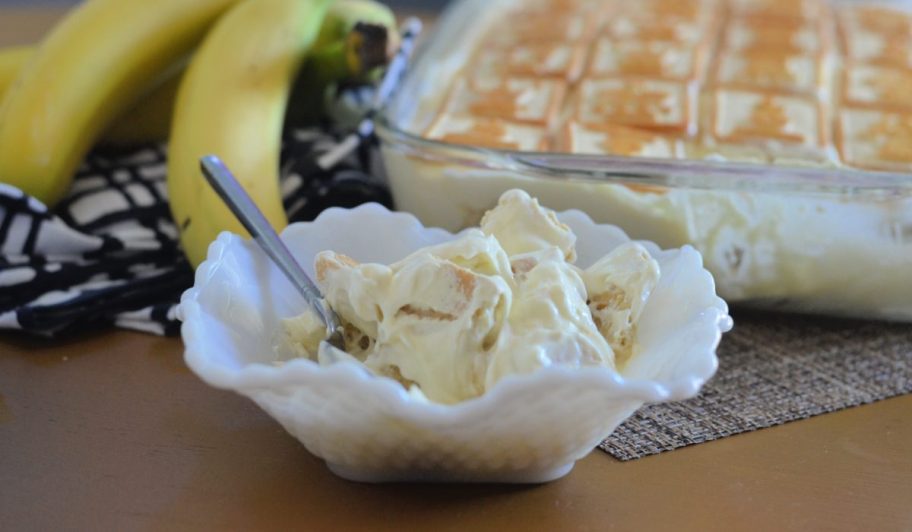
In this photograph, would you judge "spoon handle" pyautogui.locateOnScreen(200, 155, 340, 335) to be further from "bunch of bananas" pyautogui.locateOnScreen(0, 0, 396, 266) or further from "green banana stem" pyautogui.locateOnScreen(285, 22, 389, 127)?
"green banana stem" pyautogui.locateOnScreen(285, 22, 389, 127)

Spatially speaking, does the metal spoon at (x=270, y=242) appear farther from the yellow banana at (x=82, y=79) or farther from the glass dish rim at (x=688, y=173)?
the yellow banana at (x=82, y=79)

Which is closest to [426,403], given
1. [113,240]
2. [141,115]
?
[113,240]

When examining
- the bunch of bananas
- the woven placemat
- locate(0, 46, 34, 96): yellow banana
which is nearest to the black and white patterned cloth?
the bunch of bananas

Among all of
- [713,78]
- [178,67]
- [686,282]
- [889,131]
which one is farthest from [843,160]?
[178,67]

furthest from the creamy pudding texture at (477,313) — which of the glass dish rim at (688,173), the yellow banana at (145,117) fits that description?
the yellow banana at (145,117)

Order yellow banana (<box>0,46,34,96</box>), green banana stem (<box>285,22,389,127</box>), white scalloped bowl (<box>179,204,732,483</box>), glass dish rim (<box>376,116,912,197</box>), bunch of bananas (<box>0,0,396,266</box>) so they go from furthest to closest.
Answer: yellow banana (<box>0,46,34,96</box>), green banana stem (<box>285,22,389,127</box>), bunch of bananas (<box>0,0,396,266</box>), glass dish rim (<box>376,116,912,197</box>), white scalloped bowl (<box>179,204,732,483</box>)

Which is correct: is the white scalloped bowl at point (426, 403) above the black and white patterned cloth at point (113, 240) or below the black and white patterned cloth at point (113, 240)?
above

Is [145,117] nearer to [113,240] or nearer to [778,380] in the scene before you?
[113,240]
